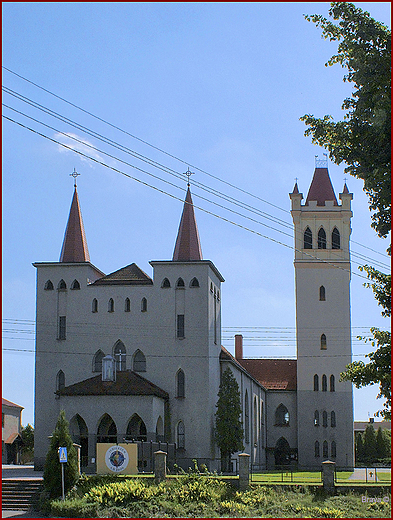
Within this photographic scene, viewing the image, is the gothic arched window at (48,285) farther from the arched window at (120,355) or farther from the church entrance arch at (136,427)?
the church entrance arch at (136,427)

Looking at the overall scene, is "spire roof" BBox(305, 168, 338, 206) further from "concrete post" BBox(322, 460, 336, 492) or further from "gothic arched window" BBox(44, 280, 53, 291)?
"concrete post" BBox(322, 460, 336, 492)

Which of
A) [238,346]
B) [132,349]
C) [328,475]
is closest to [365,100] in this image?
[328,475]

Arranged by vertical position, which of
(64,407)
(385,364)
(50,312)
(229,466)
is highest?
(50,312)

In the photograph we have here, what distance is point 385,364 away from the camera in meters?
19.7

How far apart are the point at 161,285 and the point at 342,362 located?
2591 centimetres

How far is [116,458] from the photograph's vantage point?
111 ft

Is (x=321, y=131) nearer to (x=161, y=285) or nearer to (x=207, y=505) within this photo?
(x=207, y=505)

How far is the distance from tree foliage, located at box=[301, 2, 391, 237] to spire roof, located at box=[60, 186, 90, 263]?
117 ft

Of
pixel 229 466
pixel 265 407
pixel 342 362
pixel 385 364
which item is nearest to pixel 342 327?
pixel 342 362

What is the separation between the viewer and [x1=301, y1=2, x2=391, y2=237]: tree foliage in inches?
726

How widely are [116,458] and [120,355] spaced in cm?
1655

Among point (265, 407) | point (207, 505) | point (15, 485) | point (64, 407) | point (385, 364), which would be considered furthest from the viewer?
point (265, 407)

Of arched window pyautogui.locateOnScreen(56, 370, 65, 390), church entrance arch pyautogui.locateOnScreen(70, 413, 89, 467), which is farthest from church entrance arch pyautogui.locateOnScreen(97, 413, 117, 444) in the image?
arched window pyautogui.locateOnScreen(56, 370, 65, 390)

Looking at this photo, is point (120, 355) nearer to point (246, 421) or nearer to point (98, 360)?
point (98, 360)
